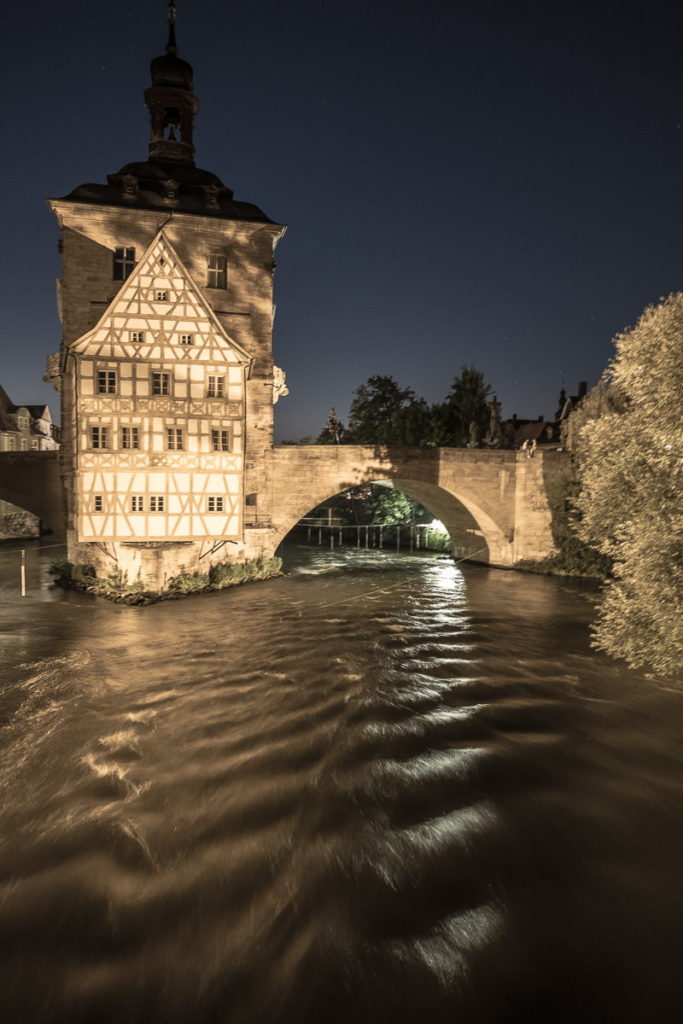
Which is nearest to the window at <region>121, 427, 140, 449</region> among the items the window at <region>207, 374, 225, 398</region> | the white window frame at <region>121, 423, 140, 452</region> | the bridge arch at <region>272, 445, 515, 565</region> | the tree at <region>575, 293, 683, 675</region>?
the white window frame at <region>121, 423, 140, 452</region>

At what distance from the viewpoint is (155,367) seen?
1866cm

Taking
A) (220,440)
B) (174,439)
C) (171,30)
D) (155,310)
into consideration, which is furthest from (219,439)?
(171,30)

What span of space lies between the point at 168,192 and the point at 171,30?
939 cm

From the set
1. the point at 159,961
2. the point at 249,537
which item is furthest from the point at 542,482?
the point at 159,961

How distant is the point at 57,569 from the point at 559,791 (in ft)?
66.5

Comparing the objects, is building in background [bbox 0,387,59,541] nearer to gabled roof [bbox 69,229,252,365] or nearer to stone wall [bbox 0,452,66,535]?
stone wall [bbox 0,452,66,535]

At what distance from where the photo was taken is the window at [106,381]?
18.3m

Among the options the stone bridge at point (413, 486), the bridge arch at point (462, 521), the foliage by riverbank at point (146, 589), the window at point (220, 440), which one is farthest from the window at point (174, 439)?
the bridge arch at point (462, 521)

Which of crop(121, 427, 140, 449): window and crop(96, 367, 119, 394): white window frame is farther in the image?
crop(121, 427, 140, 449): window

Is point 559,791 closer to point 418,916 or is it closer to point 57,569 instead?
point 418,916

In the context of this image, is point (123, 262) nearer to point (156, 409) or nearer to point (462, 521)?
point (156, 409)

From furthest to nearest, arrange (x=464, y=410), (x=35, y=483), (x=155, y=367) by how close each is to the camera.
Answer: (x=464, y=410) < (x=35, y=483) < (x=155, y=367)

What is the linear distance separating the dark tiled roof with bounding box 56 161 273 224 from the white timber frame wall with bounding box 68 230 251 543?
2553 millimetres

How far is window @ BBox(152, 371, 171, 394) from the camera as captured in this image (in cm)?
1870
